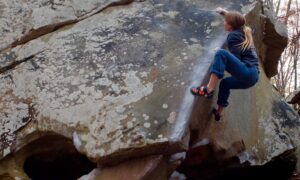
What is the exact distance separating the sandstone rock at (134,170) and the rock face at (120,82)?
70mm

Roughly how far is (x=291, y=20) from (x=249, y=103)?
12.1m

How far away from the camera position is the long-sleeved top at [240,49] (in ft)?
16.9

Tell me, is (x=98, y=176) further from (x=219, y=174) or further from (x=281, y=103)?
(x=281, y=103)

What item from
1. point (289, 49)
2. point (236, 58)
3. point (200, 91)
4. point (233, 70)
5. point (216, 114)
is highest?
point (236, 58)

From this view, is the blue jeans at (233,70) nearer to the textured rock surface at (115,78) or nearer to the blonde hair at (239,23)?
the blonde hair at (239,23)

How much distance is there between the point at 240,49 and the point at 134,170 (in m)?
2.03

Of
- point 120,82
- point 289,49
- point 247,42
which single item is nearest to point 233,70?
point 247,42

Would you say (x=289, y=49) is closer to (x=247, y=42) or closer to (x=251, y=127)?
(x=251, y=127)

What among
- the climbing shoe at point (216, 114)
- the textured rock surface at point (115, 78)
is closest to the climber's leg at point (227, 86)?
the climbing shoe at point (216, 114)

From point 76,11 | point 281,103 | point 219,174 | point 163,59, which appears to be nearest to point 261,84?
point 281,103

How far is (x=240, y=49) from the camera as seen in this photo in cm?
517

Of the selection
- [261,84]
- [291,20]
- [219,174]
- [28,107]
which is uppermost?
[28,107]

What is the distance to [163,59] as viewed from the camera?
5.74m

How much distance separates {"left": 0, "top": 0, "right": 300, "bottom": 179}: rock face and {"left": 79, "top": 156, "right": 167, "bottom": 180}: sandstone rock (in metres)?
0.07
